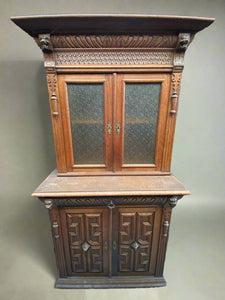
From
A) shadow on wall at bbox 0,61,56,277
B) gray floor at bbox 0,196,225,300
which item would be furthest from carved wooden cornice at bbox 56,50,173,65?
gray floor at bbox 0,196,225,300

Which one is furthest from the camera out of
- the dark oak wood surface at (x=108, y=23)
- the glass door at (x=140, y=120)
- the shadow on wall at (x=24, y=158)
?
the shadow on wall at (x=24, y=158)

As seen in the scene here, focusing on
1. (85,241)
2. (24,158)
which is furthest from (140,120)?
(24,158)

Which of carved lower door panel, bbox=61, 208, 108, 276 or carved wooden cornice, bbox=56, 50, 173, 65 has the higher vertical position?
carved wooden cornice, bbox=56, 50, 173, 65

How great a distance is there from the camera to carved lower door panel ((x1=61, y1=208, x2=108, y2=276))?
3.53ft

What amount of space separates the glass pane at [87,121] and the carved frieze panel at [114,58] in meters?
0.15

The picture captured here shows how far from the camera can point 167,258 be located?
4.69ft

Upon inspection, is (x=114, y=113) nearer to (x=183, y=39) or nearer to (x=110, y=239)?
(x=183, y=39)

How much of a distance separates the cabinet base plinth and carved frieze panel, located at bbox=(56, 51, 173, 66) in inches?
68.2

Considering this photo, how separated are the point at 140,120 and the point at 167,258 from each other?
1.42m

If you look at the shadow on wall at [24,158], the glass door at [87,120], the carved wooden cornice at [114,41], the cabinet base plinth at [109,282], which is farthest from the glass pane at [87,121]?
the cabinet base plinth at [109,282]

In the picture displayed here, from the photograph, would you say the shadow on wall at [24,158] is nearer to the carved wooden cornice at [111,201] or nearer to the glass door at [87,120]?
the glass door at [87,120]

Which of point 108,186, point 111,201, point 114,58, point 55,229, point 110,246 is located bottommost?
point 110,246

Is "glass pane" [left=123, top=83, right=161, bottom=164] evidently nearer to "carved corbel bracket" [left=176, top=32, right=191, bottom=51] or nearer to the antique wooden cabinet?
the antique wooden cabinet

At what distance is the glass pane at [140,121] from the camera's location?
1024 millimetres
